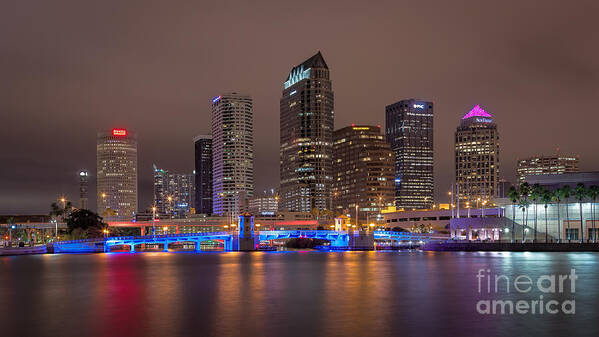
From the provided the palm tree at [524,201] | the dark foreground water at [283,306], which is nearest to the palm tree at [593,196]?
the palm tree at [524,201]

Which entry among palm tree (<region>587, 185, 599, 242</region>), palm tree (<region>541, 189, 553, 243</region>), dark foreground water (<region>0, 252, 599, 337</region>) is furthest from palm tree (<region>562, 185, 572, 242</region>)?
dark foreground water (<region>0, 252, 599, 337</region>)

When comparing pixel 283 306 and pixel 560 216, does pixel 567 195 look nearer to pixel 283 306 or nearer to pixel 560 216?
pixel 560 216

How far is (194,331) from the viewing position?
1622 inches

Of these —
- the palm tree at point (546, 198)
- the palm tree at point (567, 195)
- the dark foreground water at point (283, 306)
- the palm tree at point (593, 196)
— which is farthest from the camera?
the palm tree at point (546, 198)

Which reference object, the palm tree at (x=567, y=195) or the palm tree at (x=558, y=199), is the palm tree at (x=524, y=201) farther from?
the palm tree at (x=567, y=195)

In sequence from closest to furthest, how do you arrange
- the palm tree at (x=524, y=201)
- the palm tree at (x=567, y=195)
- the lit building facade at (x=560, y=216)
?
1. the palm tree at (x=567, y=195)
2. the lit building facade at (x=560, y=216)
3. the palm tree at (x=524, y=201)

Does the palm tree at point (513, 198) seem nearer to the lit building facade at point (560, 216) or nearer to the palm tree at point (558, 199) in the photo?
the lit building facade at point (560, 216)

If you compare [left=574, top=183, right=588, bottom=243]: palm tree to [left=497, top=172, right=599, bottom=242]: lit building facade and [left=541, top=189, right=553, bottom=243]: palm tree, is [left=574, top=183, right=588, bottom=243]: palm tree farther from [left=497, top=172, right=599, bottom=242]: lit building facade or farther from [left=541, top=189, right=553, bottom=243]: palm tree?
[left=541, top=189, right=553, bottom=243]: palm tree

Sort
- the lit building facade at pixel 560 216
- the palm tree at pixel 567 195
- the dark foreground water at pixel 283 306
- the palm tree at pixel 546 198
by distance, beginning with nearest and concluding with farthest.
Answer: the dark foreground water at pixel 283 306 → the palm tree at pixel 567 195 → the palm tree at pixel 546 198 → the lit building facade at pixel 560 216

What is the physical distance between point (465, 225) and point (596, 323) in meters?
150

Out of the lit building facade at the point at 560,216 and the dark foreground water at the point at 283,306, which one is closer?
the dark foreground water at the point at 283,306

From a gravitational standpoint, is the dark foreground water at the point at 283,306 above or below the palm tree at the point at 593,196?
below

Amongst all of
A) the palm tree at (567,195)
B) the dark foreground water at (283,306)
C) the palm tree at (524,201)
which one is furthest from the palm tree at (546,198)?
the dark foreground water at (283,306)

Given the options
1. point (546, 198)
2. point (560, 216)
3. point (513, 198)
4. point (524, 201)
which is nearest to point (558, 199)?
point (546, 198)
